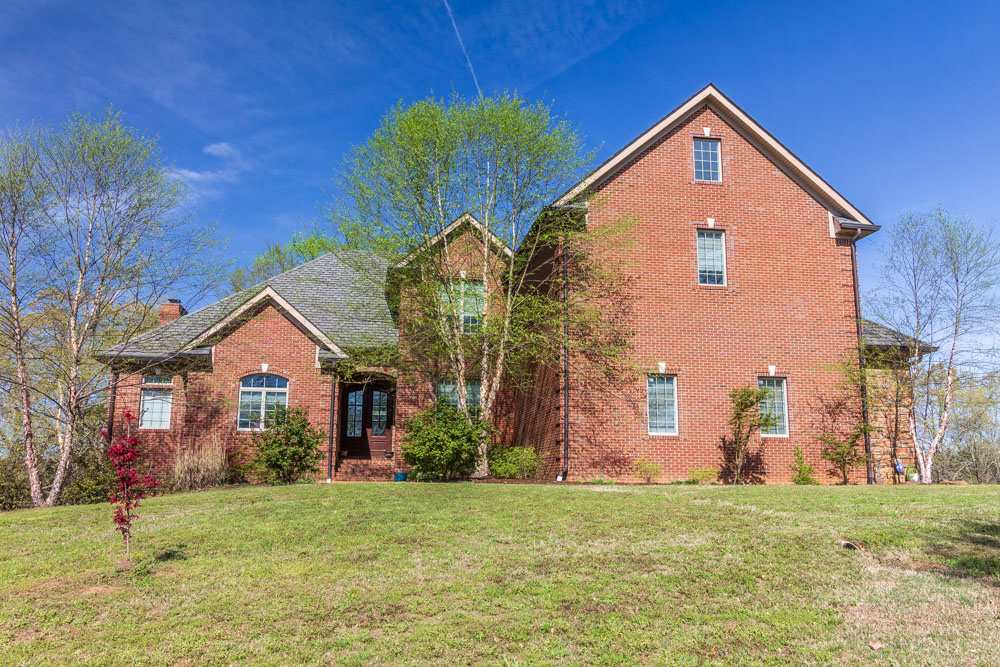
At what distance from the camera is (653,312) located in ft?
55.8

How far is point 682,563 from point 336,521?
488 cm

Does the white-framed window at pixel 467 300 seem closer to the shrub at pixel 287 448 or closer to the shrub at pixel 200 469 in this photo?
the shrub at pixel 287 448

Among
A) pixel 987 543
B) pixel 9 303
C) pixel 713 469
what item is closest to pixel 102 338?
pixel 9 303

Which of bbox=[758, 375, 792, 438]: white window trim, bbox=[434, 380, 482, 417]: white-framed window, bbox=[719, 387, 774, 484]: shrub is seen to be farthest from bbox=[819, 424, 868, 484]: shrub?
bbox=[434, 380, 482, 417]: white-framed window

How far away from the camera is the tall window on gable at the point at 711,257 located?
17.5 m

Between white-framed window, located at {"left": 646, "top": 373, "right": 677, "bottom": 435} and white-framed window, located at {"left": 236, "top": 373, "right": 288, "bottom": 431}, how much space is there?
9657mm

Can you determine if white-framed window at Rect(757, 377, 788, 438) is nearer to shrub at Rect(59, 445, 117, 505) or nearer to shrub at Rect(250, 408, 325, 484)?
shrub at Rect(250, 408, 325, 484)

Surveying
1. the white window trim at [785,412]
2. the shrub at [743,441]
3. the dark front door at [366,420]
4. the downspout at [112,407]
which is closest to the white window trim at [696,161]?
the white window trim at [785,412]

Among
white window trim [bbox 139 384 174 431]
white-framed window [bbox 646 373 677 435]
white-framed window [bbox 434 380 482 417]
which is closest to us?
white-framed window [bbox 646 373 677 435]

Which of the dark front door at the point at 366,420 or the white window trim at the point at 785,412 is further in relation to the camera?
the dark front door at the point at 366,420

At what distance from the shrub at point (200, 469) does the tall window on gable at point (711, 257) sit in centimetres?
1271

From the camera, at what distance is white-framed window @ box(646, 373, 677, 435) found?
1666 centimetres

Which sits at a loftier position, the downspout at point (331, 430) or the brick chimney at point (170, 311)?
the brick chimney at point (170, 311)

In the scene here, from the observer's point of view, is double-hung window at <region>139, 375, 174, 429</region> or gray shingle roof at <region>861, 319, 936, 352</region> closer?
gray shingle roof at <region>861, 319, 936, 352</region>
